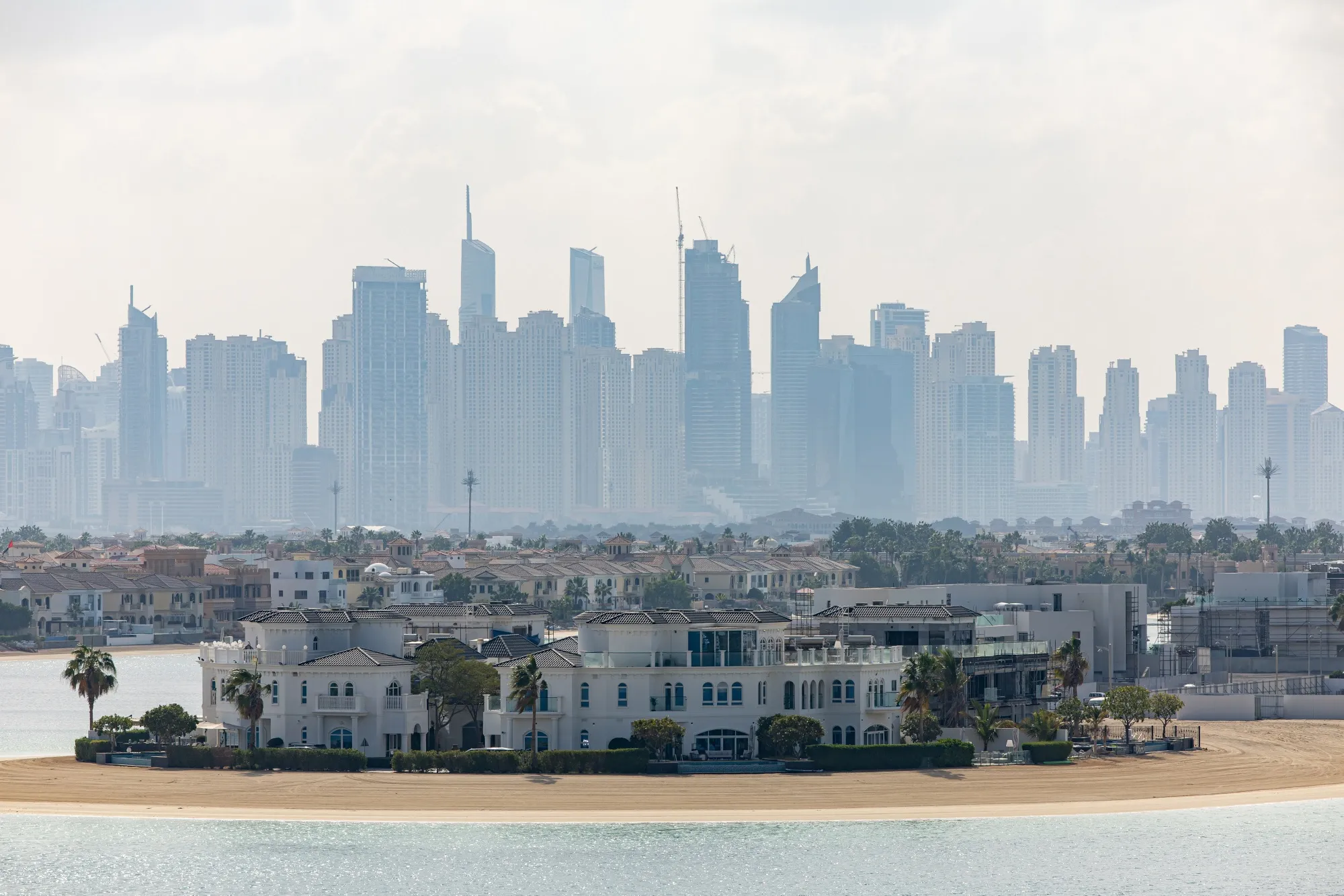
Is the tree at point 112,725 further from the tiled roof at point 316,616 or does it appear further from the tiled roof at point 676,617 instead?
the tiled roof at point 676,617

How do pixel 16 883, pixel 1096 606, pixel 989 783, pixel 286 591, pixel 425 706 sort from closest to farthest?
pixel 16 883 → pixel 989 783 → pixel 425 706 → pixel 1096 606 → pixel 286 591

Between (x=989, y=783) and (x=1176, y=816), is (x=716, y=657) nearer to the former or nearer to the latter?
(x=989, y=783)

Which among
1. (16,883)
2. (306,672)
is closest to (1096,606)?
(306,672)

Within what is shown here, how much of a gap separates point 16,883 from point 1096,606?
2697 inches

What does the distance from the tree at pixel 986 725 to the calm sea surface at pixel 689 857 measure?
35.0 feet

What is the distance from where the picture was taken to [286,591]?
182875 millimetres

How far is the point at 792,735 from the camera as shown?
282ft

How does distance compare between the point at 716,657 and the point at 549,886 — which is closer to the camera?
the point at 549,886

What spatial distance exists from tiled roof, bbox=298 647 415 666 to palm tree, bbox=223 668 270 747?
6.85 feet

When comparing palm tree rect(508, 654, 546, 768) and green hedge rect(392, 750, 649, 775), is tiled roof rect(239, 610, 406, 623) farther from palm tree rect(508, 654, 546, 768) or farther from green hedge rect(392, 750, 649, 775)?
palm tree rect(508, 654, 546, 768)

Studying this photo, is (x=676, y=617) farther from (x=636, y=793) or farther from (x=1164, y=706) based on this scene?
(x=1164, y=706)

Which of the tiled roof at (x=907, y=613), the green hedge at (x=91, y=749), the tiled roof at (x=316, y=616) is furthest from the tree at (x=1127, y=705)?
the green hedge at (x=91, y=749)

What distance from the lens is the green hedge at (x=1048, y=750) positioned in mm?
88375

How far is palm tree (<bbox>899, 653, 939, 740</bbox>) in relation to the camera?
8781 centimetres
